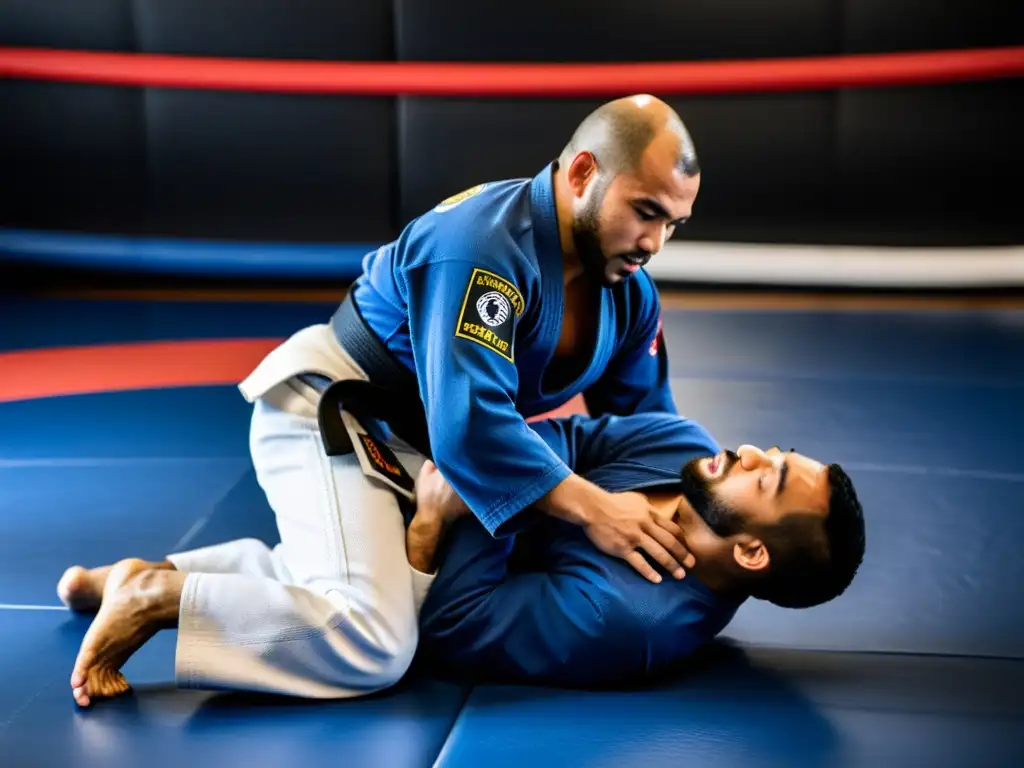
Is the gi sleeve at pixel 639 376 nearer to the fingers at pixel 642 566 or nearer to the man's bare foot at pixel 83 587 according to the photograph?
the fingers at pixel 642 566

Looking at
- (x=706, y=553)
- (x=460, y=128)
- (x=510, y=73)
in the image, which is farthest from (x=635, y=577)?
(x=460, y=128)

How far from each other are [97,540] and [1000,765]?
2.10 metres

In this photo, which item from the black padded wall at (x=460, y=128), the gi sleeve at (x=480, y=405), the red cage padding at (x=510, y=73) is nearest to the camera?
the gi sleeve at (x=480, y=405)

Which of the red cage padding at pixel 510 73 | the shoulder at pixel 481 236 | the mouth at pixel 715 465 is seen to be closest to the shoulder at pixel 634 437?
the mouth at pixel 715 465

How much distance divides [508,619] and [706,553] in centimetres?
41

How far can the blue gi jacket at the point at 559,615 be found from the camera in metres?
2.34

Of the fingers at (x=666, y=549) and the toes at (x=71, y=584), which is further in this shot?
the toes at (x=71, y=584)

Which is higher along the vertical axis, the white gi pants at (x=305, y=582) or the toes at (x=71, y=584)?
the white gi pants at (x=305, y=582)

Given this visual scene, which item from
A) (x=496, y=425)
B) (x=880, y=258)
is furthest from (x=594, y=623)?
(x=880, y=258)

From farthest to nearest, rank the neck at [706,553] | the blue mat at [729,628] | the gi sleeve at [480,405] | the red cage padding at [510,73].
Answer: the red cage padding at [510,73] < the neck at [706,553] < the gi sleeve at [480,405] < the blue mat at [729,628]

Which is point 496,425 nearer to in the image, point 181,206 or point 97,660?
point 97,660

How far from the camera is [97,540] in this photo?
3.02 meters

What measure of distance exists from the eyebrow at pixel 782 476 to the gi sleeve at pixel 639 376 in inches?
24.4

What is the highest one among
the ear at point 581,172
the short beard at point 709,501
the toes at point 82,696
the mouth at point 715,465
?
the ear at point 581,172
